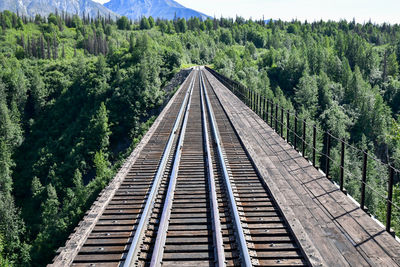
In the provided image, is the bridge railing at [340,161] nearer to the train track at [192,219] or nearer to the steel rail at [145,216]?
the train track at [192,219]

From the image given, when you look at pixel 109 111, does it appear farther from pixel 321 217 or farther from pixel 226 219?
pixel 321 217

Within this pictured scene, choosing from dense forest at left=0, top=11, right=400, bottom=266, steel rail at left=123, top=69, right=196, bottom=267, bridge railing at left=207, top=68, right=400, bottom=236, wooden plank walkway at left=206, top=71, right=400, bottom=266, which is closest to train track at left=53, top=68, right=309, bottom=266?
steel rail at left=123, top=69, right=196, bottom=267

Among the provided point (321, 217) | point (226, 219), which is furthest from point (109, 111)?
point (321, 217)

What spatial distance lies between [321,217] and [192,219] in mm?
2455

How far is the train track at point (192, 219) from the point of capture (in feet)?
18.5

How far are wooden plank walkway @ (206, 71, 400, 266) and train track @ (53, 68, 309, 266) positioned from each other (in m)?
0.25

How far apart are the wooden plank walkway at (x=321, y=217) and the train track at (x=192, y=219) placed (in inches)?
10.0

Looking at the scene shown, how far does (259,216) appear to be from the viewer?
7.12 metres

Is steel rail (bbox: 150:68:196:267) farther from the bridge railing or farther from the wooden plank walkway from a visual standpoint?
the bridge railing

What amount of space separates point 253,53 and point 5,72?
8782 cm

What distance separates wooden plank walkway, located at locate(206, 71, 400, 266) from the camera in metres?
5.58

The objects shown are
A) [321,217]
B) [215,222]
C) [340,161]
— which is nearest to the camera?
[215,222]

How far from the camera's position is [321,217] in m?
6.91

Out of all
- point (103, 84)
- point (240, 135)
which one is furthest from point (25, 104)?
point (240, 135)
